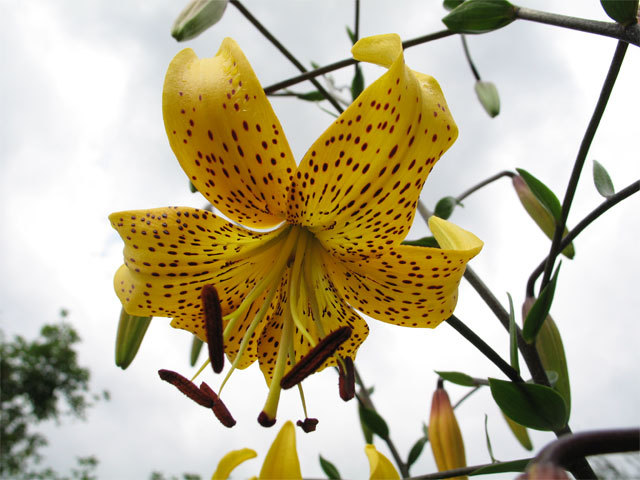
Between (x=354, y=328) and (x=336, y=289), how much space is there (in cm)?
9

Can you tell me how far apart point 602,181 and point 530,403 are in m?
0.50

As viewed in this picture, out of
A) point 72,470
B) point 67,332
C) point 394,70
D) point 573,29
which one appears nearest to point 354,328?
point 394,70

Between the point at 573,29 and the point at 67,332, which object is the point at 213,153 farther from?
the point at 67,332

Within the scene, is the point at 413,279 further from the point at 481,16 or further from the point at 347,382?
the point at 481,16

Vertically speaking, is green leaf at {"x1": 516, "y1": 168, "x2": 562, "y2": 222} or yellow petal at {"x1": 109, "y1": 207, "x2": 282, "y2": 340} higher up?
yellow petal at {"x1": 109, "y1": 207, "x2": 282, "y2": 340}

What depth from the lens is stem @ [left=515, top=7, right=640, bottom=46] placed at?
666 mm

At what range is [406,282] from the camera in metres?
0.83

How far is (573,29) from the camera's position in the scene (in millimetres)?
719

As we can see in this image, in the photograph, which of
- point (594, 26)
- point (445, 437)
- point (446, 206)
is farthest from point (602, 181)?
point (445, 437)

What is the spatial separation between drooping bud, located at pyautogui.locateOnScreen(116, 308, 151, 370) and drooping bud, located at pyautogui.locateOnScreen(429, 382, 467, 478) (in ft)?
2.41

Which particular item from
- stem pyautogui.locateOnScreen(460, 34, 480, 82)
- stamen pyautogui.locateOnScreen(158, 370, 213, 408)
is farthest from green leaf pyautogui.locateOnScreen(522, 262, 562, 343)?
stem pyautogui.locateOnScreen(460, 34, 480, 82)

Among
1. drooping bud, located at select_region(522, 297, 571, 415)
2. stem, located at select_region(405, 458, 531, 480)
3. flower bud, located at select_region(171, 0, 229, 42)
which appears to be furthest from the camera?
flower bud, located at select_region(171, 0, 229, 42)

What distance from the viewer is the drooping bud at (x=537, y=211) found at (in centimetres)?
121

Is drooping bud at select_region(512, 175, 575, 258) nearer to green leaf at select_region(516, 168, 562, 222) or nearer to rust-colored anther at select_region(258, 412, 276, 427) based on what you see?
green leaf at select_region(516, 168, 562, 222)
